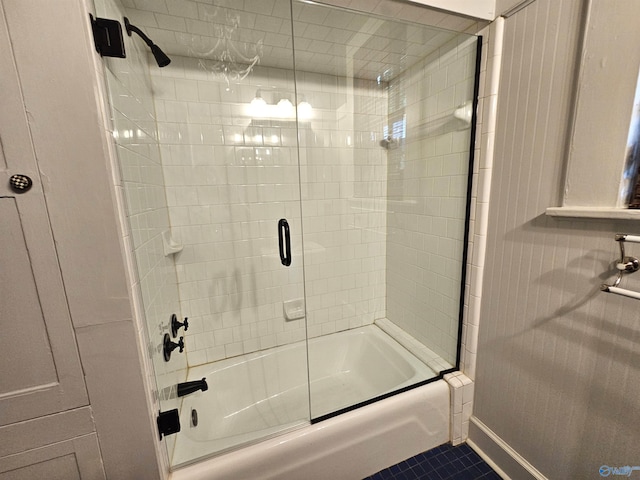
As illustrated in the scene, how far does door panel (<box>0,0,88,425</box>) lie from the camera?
616 millimetres

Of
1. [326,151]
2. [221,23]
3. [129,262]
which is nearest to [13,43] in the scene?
[129,262]

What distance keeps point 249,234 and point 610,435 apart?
1.79 m

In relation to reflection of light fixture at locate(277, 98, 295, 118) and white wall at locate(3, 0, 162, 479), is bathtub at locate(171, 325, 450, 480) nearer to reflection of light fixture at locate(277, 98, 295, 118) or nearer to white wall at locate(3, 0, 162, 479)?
white wall at locate(3, 0, 162, 479)

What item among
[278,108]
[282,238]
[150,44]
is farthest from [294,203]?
[150,44]

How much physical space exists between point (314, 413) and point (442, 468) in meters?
0.70

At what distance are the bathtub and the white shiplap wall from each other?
402 millimetres

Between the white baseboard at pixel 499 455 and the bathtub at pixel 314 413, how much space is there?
0.15 m

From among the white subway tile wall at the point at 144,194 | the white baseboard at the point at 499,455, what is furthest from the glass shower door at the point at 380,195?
the white subway tile wall at the point at 144,194

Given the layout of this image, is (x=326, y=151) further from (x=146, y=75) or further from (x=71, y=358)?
(x=71, y=358)

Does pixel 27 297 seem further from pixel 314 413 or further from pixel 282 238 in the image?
pixel 314 413

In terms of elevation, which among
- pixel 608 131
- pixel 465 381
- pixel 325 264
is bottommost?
pixel 465 381

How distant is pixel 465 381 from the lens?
4.48 ft

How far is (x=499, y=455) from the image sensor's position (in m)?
1.24

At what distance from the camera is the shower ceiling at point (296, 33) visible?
1145mm
